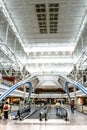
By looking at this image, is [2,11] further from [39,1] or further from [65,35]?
[65,35]

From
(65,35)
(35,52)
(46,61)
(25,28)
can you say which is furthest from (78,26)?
(46,61)

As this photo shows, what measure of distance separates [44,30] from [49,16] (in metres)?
5.00

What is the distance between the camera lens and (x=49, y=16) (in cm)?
2470

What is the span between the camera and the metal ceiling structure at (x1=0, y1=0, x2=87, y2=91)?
73.4 ft

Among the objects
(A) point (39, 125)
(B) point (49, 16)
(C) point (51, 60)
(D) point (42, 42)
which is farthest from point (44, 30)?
(A) point (39, 125)

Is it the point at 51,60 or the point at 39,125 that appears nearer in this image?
the point at 39,125

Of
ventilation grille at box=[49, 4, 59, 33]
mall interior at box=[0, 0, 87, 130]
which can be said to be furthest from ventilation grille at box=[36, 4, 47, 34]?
ventilation grille at box=[49, 4, 59, 33]

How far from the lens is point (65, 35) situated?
104 feet

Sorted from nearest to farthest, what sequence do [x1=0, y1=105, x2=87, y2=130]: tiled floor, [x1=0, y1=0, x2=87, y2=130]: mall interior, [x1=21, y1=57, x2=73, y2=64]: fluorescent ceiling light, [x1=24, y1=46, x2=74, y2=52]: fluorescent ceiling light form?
1. [x1=0, y1=105, x2=87, y2=130]: tiled floor
2. [x1=0, y1=0, x2=87, y2=130]: mall interior
3. [x1=24, y1=46, x2=74, y2=52]: fluorescent ceiling light
4. [x1=21, y1=57, x2=73, y2=64]: fluorescent ceiling light

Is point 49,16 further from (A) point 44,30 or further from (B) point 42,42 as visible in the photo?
(B) point 42,42

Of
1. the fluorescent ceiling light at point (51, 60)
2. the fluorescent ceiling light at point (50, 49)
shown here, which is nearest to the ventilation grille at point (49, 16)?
the fluorescent ceiling light at point (50, 49)

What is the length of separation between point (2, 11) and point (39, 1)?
163 inches

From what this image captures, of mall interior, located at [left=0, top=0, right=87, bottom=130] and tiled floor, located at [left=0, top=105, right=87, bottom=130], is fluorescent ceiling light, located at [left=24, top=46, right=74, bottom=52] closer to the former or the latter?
mall interior, located at [left=0, top=0, right=87, bottom=130]

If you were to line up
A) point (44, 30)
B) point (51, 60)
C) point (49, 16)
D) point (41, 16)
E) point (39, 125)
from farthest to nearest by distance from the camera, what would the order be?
point (51, 60)
point (44, 30)
point (41, 16)
point (49, 16)
point (39, 125)
